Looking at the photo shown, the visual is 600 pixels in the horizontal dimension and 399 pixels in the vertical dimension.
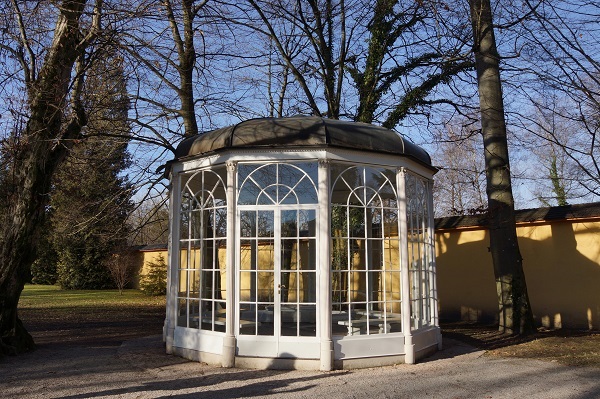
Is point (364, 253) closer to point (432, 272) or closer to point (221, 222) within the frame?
point (432, 272)

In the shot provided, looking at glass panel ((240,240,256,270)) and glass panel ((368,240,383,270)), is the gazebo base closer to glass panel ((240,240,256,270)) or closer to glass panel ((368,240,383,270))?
glass panel ((240,240,256,270))

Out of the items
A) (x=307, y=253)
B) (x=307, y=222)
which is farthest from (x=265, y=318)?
(x=307, y=222)

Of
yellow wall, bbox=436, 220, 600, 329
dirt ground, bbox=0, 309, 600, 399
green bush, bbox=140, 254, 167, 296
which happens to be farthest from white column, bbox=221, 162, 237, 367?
green bush, bbox=140, 254, 167, 296

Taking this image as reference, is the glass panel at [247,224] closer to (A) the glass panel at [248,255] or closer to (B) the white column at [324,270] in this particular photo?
(A) the glass panel at [248,255]

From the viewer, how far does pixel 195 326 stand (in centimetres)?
812

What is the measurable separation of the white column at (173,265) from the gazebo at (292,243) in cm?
2

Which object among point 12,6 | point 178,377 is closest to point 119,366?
point 178,377

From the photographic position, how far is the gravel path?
217 inches

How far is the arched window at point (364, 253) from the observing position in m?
7.26

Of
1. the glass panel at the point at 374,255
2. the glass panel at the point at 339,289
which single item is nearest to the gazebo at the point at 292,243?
the glass panel at the point at 339,289

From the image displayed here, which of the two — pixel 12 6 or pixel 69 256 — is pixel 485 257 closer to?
pixel 12 6

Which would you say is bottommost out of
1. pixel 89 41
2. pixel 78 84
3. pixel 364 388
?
pixel 364 388

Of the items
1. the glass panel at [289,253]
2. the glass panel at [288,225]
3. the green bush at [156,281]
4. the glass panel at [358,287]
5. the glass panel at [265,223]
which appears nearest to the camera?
the glass panel at [288,225]

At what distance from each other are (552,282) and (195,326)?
8.26 meters
